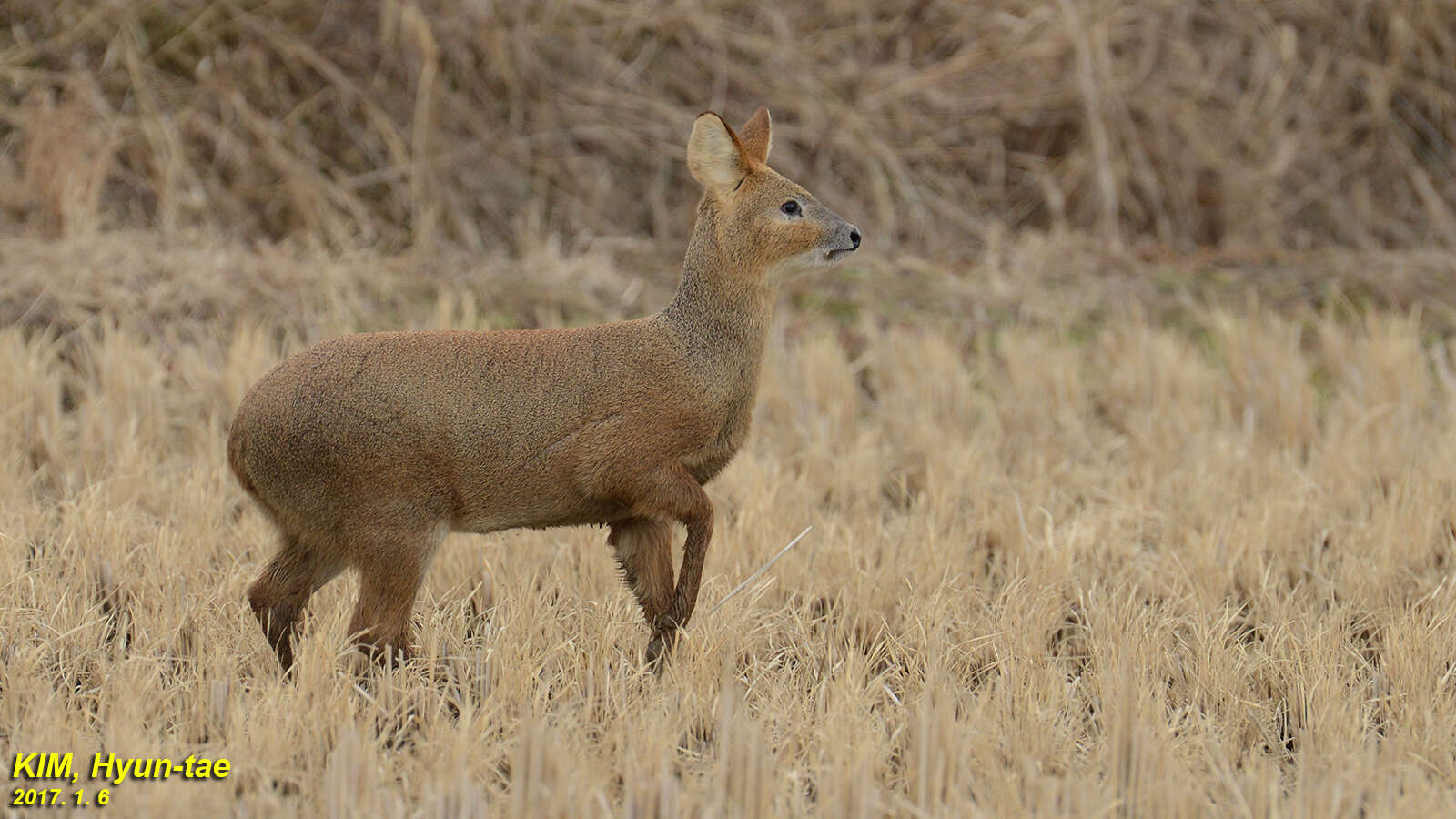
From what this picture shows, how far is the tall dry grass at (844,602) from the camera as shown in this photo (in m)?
2.80

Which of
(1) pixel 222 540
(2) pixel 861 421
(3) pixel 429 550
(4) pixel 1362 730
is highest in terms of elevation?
(3) pixel 429 550

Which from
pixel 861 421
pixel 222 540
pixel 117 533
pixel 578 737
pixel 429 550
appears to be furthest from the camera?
pixel 861 421

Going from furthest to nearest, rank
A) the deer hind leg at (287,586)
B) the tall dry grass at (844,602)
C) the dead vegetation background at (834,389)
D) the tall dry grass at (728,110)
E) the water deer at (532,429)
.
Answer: the tall dry grass at (728,110) → the deer hind leg at (287,586) → the water deer at (532,429) → the dead vegetation background at (834,389) → the tall dry grass at (844,602)

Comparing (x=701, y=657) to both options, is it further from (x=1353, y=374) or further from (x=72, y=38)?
(x=72, y=38)

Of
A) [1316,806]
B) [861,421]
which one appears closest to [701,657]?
[1316,806]

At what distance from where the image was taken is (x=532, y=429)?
319 centimetres

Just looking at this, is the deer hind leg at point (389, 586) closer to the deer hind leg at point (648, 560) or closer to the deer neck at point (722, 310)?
the deer hind leg at point (648, 560)

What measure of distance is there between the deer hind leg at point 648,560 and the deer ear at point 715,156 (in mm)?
820

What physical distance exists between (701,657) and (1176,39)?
28.9 feet

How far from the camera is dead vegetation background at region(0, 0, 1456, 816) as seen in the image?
9.72ft

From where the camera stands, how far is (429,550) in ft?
10.4

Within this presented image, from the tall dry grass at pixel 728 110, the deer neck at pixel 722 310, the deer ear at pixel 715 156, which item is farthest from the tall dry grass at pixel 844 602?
the tall dry grass at pixel 728 110

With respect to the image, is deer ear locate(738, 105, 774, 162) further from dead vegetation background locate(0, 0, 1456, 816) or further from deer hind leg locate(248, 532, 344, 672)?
deer hind leg locate(248, 532, 344, 672)

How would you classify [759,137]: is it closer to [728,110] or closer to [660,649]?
[660,649]
